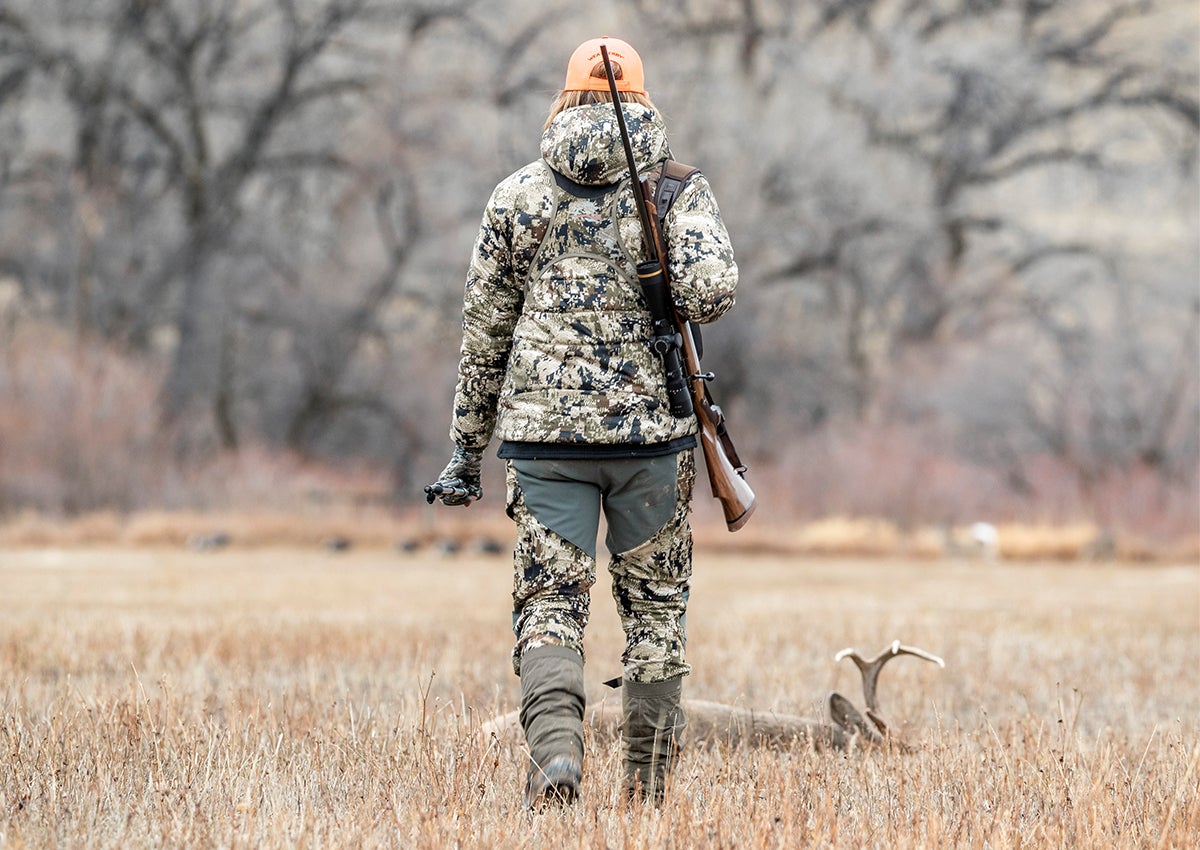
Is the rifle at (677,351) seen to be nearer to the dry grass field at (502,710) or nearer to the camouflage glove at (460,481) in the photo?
the camouflage glove at (460,481)

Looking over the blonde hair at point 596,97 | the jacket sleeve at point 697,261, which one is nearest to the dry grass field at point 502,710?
the jacket sleeve at point 697,261

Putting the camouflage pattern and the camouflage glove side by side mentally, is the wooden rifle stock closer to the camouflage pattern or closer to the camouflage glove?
the camouflage pattern

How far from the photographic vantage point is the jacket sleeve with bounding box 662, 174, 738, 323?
179 inches

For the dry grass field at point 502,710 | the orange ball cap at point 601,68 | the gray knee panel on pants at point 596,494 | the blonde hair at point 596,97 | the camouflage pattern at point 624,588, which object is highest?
the orange ball cap at point 601,68

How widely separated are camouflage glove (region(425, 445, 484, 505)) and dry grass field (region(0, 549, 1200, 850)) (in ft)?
2.16

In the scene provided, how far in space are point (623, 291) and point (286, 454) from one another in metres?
28.4

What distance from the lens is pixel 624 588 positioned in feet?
15.7

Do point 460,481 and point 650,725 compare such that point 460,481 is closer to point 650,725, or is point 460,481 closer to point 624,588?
point 624,588

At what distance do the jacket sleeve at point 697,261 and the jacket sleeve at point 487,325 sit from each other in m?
0.49

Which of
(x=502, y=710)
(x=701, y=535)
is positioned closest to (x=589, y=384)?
(x=502, y=710)

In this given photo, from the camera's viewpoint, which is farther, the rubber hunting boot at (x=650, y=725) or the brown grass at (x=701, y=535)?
the brown grass at (x=701, y=535)

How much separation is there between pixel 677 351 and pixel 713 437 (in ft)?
0.94

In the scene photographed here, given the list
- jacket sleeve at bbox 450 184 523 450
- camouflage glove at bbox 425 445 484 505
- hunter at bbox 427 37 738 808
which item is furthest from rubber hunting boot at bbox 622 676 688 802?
jacket sleeve at bbox 450 184 523 450

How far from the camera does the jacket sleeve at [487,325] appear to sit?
470cm
